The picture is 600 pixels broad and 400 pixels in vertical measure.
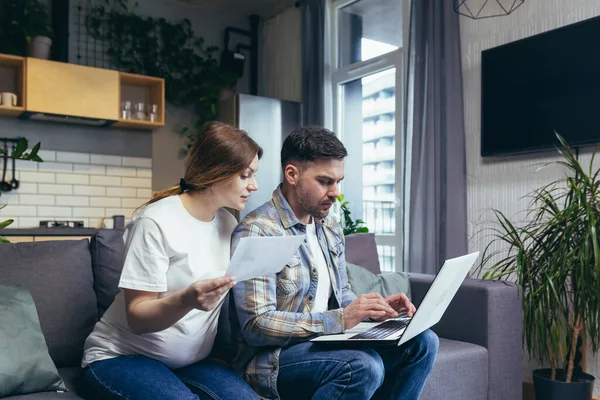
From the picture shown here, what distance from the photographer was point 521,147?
303 cm

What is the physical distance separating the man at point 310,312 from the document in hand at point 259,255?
0.60 feet

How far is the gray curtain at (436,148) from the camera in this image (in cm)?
333

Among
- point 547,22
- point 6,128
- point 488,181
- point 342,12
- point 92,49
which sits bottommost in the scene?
point 488,181

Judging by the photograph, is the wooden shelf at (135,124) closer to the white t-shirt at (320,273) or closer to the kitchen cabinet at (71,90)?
the kitchen cabinet at (71,90)

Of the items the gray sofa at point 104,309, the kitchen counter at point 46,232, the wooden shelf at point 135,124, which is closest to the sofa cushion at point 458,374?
the gray sofa at point 104,309

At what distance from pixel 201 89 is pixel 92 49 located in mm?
931

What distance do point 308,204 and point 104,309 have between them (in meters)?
0.78

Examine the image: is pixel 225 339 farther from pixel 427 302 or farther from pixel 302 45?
pixel 302 45

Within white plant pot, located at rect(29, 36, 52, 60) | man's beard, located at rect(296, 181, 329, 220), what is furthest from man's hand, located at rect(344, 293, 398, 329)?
white plant pot, located at rect(29, 36, 52, 60)

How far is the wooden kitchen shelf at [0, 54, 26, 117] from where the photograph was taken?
4.01 metres


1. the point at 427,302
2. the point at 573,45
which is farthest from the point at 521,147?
the point at 427,302

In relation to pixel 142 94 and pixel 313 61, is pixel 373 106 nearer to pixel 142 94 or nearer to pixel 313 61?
pixel 313 61

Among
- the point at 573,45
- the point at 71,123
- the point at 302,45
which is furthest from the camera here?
the point at 302,45

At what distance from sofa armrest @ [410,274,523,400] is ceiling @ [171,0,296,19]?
138 inches
